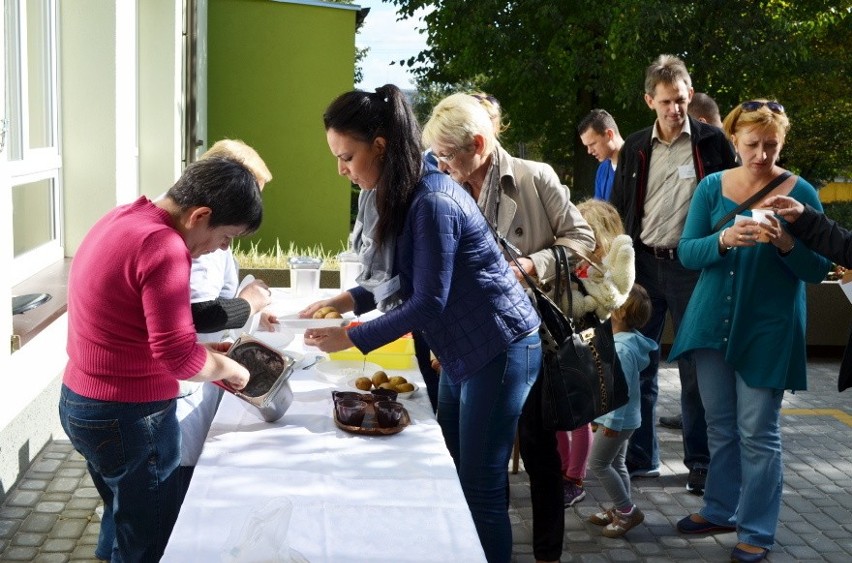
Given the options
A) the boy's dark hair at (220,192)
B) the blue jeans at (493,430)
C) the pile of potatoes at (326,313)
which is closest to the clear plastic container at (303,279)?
the pile of potatoes at (326,313)

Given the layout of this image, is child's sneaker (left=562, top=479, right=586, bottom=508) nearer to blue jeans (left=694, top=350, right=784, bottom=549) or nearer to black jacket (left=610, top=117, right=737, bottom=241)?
blue jeans (left=694, top=350, right=784, bottom=549)

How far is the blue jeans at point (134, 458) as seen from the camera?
261cm

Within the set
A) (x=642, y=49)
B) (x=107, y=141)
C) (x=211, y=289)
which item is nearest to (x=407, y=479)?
(x=211, y=289)

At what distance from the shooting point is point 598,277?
3.90 m

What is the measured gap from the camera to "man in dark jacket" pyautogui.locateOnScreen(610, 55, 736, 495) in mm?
4934

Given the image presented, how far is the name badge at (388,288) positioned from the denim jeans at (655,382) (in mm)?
2317

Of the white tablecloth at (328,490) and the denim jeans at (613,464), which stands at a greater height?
the white tablecloth at (328,490)

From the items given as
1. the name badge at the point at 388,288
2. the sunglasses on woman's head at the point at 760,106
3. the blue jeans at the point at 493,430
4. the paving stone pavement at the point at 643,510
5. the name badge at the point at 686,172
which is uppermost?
the sunglasses on woman's head at the point at 760,106

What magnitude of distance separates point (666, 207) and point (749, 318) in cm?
112

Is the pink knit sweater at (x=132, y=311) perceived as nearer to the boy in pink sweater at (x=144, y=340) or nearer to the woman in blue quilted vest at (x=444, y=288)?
the boy in pink sweater at (x=144, y=340)

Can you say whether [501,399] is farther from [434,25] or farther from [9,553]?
[434,25]

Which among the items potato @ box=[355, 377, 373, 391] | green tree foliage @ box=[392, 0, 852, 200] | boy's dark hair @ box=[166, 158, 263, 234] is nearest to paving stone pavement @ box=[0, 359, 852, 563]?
potato @ box=[355, 377, 373, 391]

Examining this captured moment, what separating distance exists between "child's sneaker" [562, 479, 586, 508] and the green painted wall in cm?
846

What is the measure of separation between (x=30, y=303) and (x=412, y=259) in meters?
2.07
